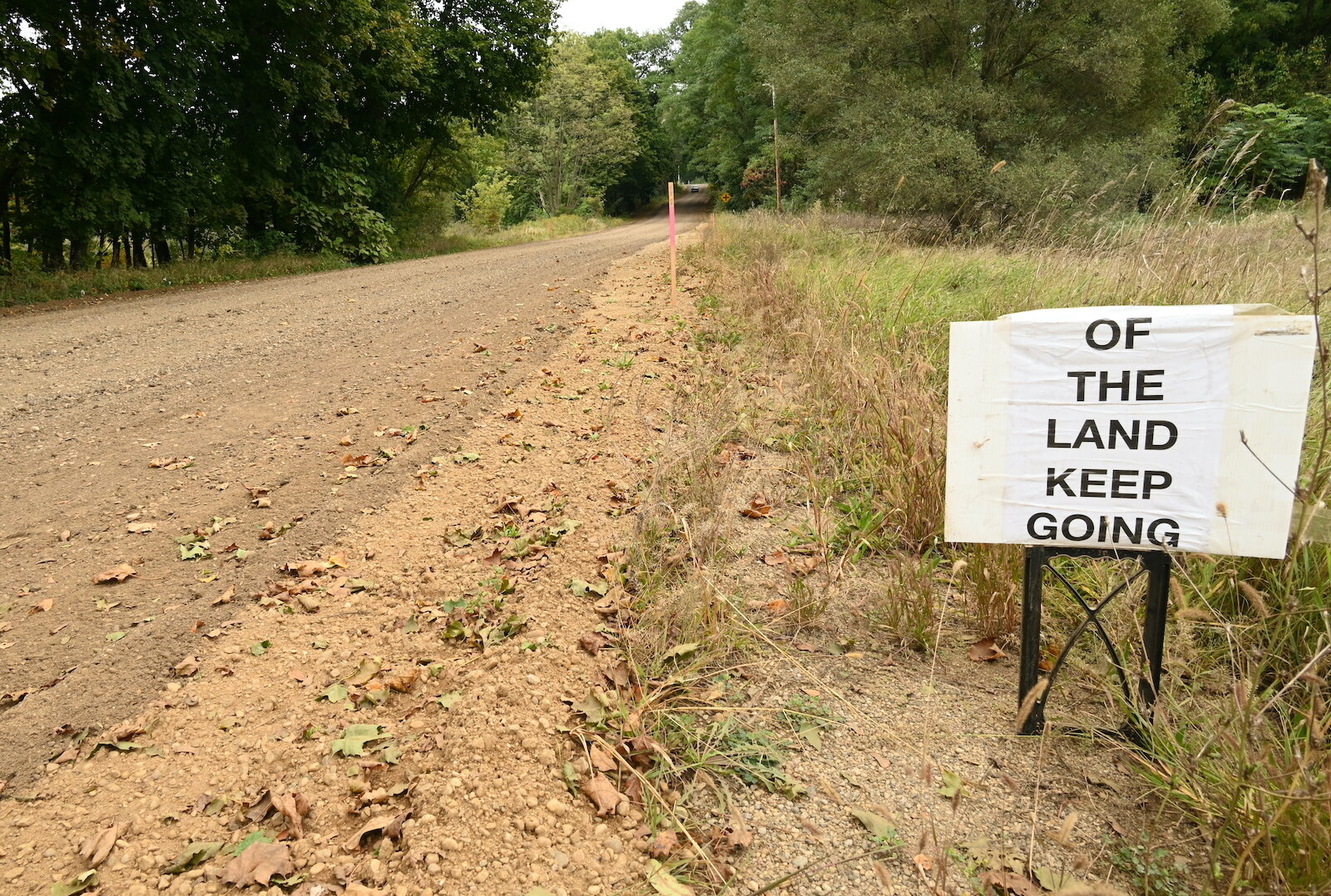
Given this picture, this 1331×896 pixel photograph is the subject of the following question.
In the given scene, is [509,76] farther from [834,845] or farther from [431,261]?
[834,845]

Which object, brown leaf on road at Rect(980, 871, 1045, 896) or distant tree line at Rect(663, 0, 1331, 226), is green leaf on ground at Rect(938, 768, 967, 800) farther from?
distant tree line at Rect(663, 0, 1331, 226)

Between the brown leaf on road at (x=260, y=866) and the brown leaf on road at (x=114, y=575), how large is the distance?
6.44 ft

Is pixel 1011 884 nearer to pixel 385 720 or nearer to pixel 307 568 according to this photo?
pixel 385 720

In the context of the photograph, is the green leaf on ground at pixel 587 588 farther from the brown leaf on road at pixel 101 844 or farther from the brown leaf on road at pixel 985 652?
the brown leaf on road at pixel 101 844

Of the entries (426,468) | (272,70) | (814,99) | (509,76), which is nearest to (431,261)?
(272,70)

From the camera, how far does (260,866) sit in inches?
73.7

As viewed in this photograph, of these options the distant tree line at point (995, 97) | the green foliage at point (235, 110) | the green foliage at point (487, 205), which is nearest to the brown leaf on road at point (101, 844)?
the green foliage at point (235, 110)

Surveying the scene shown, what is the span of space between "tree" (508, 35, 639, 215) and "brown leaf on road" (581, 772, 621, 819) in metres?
39.2

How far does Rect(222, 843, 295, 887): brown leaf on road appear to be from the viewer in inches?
72.5

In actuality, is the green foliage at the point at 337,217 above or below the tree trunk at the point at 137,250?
above

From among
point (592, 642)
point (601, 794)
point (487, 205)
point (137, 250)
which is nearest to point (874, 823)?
point (601, 794)

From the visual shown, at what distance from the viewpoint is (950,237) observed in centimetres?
1410

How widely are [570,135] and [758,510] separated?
40.1m

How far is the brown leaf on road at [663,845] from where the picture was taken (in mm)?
1923
